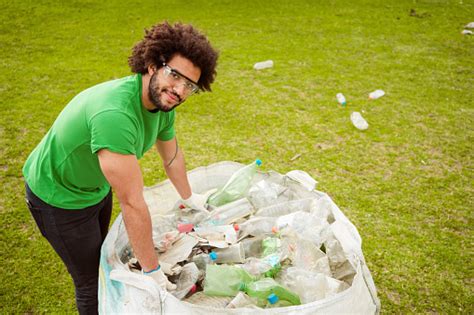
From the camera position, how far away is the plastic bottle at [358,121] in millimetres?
4352

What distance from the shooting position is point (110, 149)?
1.36 meters

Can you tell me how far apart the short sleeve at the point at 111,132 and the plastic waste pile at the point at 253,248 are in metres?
0.66

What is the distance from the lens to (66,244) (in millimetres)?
1715

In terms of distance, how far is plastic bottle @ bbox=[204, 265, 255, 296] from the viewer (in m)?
1.68

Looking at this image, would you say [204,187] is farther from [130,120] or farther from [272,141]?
[272,141]

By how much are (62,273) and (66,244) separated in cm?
101

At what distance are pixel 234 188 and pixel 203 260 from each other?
1.99ft

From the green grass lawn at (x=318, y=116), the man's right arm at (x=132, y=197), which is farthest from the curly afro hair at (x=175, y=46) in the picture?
the green grass lawn at (x=318, y=116)

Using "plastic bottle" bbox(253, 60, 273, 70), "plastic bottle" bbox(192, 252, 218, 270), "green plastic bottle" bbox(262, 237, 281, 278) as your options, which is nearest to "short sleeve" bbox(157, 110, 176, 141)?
"plastic bottle" bbox(192, 252, 218, 270)

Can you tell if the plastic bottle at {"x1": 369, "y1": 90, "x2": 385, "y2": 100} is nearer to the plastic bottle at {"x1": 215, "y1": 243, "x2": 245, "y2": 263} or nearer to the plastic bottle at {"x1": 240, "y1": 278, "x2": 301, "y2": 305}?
the plastic bottle at {"x1": 215, "y1": 243, "x2": 245, "y2": 263}

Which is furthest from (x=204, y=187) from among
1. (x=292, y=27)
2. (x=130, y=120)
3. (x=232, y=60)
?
(x=292, y=27)

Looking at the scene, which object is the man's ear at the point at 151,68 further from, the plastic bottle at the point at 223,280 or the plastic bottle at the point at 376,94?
the plastic bottle at the point at 376,94

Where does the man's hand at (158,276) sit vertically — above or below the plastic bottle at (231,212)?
above

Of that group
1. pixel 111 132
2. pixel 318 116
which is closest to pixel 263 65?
pixel 318 116
